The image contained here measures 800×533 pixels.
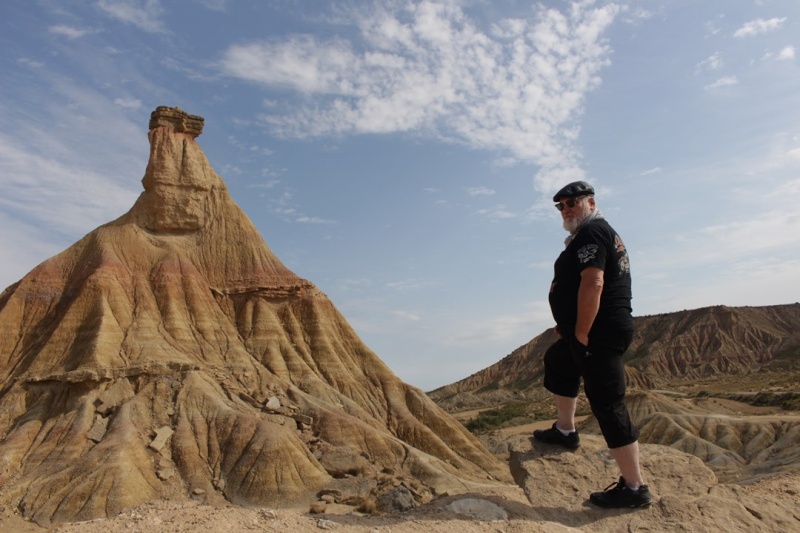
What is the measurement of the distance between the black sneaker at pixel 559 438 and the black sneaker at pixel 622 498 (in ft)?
3.18

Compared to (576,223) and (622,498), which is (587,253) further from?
(622,498)

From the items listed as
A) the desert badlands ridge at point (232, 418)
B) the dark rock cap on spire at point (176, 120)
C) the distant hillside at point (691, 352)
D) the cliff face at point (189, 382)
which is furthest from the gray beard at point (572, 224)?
the distant hillside at point (691, 352)

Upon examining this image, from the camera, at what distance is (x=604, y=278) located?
6.40 meters

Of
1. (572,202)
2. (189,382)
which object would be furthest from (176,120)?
(572,202)

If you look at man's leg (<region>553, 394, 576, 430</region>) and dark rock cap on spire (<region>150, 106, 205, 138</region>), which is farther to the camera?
dark rock cap on spire (<region>150, 106, 205, 138</region>)

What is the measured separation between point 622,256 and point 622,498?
241 centimetres

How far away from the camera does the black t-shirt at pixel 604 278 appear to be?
6262 millimetres

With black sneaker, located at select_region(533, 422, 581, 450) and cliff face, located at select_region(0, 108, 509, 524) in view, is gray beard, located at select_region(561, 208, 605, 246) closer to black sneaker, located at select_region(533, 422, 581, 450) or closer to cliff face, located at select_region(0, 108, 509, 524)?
black sneaker, located at select_region(533, 422, 581, 450)

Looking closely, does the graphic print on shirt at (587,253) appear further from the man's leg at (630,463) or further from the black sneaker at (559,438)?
the black sneaker at (559,438)

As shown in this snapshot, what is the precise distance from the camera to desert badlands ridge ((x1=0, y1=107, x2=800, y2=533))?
7.15m

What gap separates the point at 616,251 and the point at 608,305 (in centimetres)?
57

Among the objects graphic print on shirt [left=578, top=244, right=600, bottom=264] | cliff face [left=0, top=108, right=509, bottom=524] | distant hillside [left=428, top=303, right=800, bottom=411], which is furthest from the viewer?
distant hillside [left=428, top=303, right=800, bottom=411]

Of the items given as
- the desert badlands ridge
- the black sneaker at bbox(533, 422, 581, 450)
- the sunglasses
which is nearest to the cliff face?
the desert badlands ridge

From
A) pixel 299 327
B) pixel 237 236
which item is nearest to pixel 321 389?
pixel 299 327
